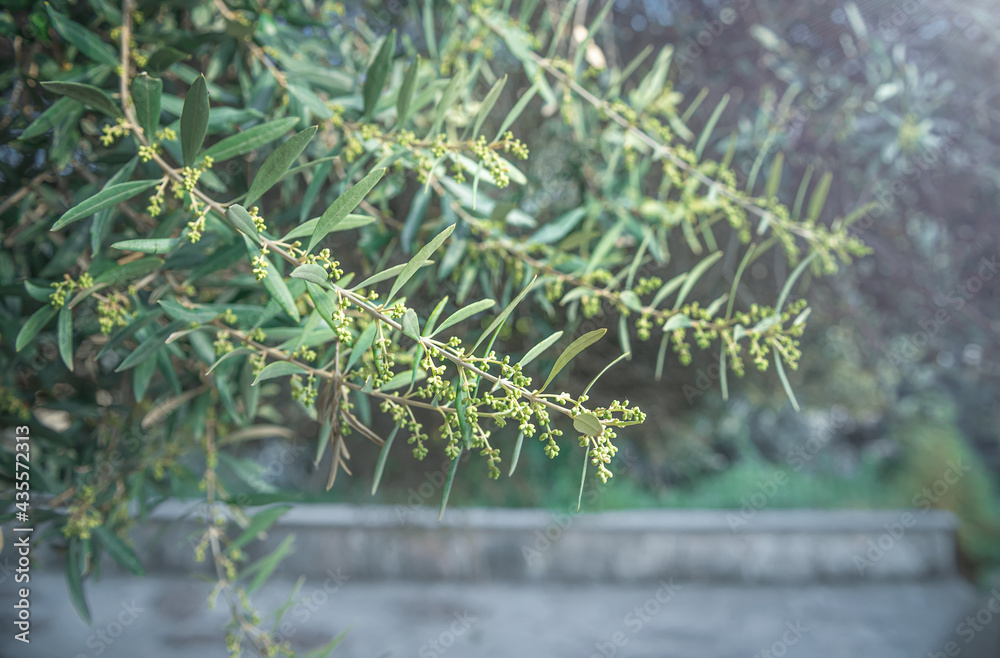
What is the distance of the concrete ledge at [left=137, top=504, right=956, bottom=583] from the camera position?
283 centimetres

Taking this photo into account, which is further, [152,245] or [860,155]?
[860,155]

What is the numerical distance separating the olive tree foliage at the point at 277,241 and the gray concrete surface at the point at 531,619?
155 cm

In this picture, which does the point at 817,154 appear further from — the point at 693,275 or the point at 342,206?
the point at 342,206

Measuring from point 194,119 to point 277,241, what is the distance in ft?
0.41

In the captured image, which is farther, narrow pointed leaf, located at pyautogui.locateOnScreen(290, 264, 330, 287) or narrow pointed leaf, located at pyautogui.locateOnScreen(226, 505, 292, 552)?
narrow pointed leaf, located at pyautogui.locateOnScreen(226, 505, 292, 552)

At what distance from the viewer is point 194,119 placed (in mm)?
508

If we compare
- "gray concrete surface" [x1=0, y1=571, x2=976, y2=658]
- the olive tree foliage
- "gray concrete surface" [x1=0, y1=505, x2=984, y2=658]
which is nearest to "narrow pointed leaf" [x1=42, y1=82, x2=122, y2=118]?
the olive tree foliage

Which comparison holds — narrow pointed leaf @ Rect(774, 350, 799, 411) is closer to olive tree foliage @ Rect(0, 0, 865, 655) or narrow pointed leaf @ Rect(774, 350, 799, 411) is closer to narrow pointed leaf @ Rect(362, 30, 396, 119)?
olive tree foliage @ Rect(0, 0, 865, 655)

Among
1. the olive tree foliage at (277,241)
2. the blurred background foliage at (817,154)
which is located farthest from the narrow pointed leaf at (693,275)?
the blurred background foliage at (817,154)

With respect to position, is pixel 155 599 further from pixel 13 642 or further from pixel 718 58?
pixel 718 58

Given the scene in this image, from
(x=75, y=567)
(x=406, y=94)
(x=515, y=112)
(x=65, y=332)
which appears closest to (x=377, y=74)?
(x=406, y=94)

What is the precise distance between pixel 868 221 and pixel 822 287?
185 millimetres

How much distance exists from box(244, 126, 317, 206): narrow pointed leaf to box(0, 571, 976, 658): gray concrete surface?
2.09m

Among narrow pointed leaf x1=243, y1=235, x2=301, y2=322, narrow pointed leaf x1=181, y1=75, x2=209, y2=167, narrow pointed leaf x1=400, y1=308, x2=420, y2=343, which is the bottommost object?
narrow pointed leaf x1=243, y1=235, x2=301, y2=322
